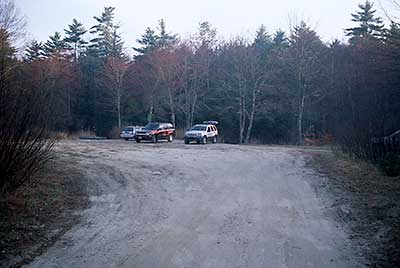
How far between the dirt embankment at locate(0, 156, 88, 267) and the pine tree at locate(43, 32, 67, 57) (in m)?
52.1

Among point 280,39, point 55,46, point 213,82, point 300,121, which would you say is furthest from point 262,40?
point 55,46

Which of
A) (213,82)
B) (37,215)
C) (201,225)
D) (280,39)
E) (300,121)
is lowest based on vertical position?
(201,225)

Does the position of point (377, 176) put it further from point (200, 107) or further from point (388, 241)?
point (200, 107)

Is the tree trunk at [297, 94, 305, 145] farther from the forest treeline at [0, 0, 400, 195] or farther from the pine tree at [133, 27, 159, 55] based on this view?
the pine tree at [133, 27, 159, 55]

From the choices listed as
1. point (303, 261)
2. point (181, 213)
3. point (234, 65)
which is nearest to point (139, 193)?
point (181, 213)

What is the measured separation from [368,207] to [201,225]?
434cm

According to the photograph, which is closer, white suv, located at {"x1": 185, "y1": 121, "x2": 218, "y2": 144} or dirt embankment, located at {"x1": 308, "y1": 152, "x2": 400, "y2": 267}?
dirt embankment, located at {"x1": 308, "y1": 152, "x2": 400, "y2": 267}

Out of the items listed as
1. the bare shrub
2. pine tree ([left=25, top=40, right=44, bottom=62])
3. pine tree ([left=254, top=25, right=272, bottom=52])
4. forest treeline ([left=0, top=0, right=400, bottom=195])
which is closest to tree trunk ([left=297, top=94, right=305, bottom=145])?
forest treeline ([left=0, top=0, right=400, bottom=195])

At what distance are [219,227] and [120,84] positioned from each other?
181 ft

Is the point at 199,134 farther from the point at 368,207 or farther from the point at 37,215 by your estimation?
the point at 37,215

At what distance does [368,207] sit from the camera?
1121cm

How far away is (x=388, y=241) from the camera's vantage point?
8.35 m

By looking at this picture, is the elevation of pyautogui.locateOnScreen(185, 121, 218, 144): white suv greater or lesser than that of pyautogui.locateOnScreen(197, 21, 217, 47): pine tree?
lesser

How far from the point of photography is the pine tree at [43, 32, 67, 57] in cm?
6342
